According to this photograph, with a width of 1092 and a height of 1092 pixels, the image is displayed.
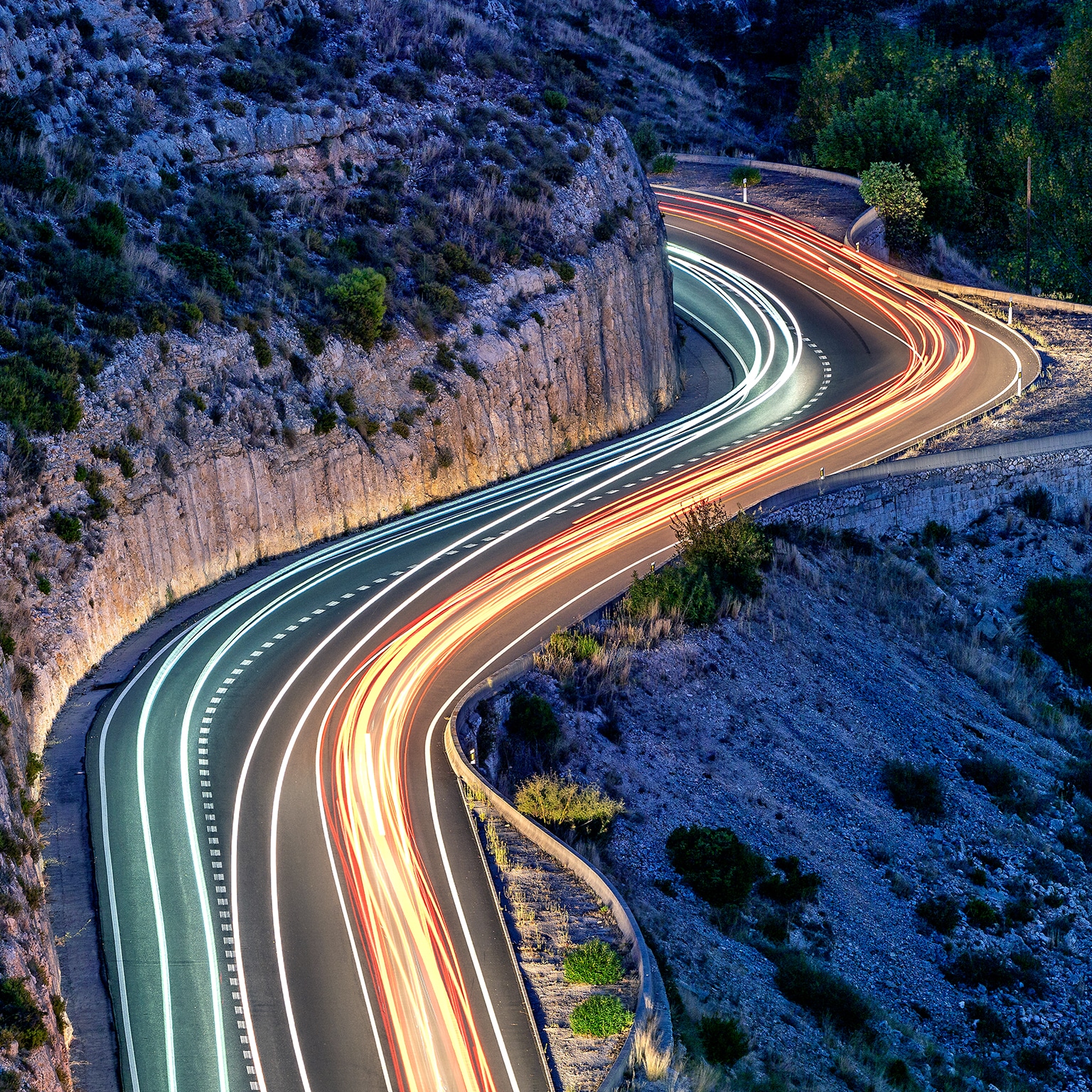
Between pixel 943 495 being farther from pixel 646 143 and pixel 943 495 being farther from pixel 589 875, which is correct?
pixel 646 143

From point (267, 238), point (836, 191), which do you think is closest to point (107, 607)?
point (267, 238)

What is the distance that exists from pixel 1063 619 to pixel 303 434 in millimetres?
25859

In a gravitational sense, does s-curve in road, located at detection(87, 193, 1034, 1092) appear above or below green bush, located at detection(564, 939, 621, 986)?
above

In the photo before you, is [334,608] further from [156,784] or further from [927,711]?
[927,711]

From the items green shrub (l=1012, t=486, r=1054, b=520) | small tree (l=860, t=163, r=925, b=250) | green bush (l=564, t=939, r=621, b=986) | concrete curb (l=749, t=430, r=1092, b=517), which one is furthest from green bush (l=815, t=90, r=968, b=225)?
green bush (l=564, t=939, r=621, b=986)

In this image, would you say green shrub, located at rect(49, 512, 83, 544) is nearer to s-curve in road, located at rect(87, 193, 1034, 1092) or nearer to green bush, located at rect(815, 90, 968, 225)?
s-curve in road, located at rect(87, 193, 1034, 1092)

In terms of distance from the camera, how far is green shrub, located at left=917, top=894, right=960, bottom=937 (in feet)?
112

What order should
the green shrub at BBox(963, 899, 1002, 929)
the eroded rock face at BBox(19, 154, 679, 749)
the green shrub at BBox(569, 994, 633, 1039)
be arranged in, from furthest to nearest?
the eroded rock face at BBox(19, 154, 679, 749) < the green shrub at BBox(963, 899, 1002, 929) < the green shrub at BBox(569, 994, 633, 1039)

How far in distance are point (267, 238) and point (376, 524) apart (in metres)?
10.1

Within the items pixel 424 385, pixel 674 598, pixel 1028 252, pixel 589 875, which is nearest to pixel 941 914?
pixel 589 875

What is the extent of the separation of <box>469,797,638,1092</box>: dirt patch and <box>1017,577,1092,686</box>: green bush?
2497 centimetres

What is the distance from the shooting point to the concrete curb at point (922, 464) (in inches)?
1887

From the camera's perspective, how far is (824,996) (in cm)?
2942

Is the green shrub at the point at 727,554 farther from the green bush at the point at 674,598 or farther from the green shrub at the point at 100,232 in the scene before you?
the green shrub at the point at 100,232
